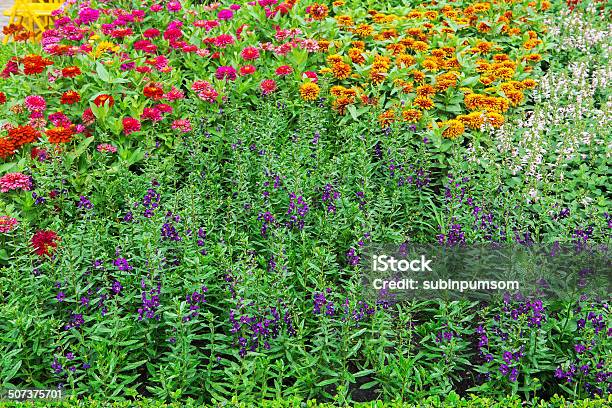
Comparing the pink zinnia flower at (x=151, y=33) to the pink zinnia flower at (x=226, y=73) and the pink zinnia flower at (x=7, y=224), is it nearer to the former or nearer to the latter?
the pink zinnia flower at (x=226, y=73)

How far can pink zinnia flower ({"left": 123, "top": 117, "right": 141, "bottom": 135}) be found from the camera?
5036 millimetres

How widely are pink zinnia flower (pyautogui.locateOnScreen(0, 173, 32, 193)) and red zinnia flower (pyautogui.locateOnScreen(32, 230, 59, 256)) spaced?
0.65m

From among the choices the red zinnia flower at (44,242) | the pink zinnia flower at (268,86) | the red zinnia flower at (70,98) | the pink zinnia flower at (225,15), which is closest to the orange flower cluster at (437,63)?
the pink zinnia flower at (268,86)

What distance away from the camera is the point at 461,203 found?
13.9 feet

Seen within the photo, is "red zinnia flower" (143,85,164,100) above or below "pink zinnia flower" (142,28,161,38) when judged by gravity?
below

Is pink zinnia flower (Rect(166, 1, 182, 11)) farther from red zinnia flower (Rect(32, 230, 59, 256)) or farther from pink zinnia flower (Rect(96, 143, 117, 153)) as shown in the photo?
red zinnia flower (Rect(32, 230, 59, 256))

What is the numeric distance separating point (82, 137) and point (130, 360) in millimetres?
2155

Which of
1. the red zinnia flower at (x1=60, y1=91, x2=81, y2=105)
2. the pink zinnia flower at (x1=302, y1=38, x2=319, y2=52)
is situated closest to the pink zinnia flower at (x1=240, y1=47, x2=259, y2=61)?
the pink zinnia flower at (x1=302, y1=38, x2=319, y2=52)

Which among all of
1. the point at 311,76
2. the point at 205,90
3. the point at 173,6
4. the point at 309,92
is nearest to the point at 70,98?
the point at 205,90

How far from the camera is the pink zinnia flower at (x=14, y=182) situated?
4.42m

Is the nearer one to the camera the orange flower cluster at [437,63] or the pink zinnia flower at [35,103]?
the pink zinnia flower at [35,103]

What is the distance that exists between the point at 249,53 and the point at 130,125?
56.9 inches

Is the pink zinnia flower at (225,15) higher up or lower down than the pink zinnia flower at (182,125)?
higher up

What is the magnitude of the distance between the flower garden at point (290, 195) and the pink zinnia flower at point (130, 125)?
1 cm
